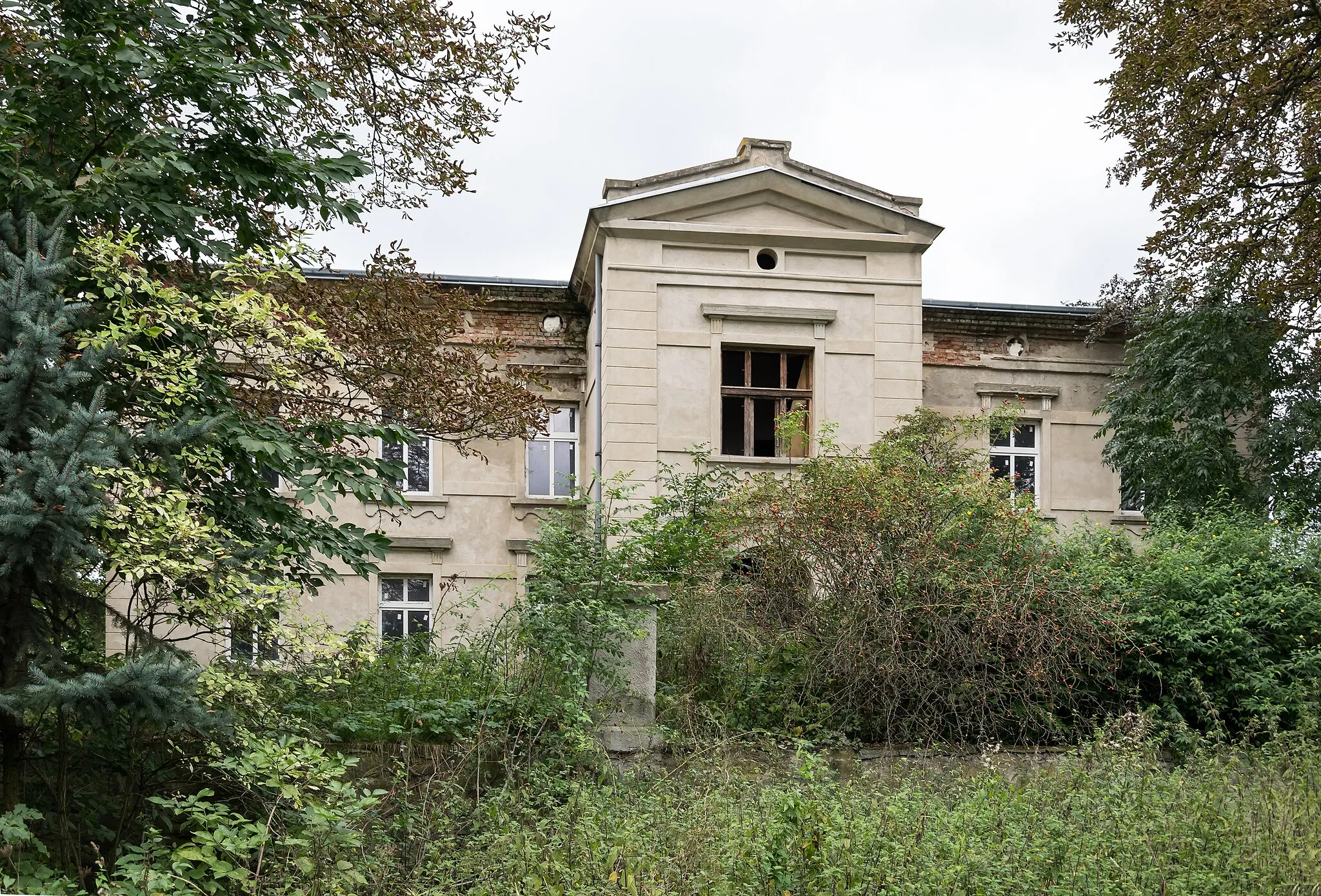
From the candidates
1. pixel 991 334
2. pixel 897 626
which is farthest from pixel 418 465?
pixel 897 626

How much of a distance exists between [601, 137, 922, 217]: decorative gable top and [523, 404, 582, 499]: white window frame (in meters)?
4.15

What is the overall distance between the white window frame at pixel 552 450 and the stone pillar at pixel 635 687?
446 inches

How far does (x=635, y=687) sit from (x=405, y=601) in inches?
452

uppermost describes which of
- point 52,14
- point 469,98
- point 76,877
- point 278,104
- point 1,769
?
point 469,98

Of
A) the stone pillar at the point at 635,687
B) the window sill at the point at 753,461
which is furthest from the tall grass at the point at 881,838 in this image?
the window sill at the point at 753,461

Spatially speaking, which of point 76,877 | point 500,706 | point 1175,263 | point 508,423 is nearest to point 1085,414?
point 1175,263

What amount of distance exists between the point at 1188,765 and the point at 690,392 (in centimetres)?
1042

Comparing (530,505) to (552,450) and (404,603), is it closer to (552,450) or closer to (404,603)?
(552,450)

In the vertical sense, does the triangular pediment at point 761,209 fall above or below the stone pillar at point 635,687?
above

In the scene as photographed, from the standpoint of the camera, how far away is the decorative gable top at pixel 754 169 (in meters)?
17.9

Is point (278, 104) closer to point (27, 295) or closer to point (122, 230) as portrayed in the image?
point (122, 230)

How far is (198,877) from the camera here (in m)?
6.21

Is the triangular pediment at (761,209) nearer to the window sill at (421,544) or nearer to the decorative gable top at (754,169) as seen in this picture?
the decorative gable top at (754,169)

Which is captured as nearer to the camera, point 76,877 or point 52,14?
point 76,877
